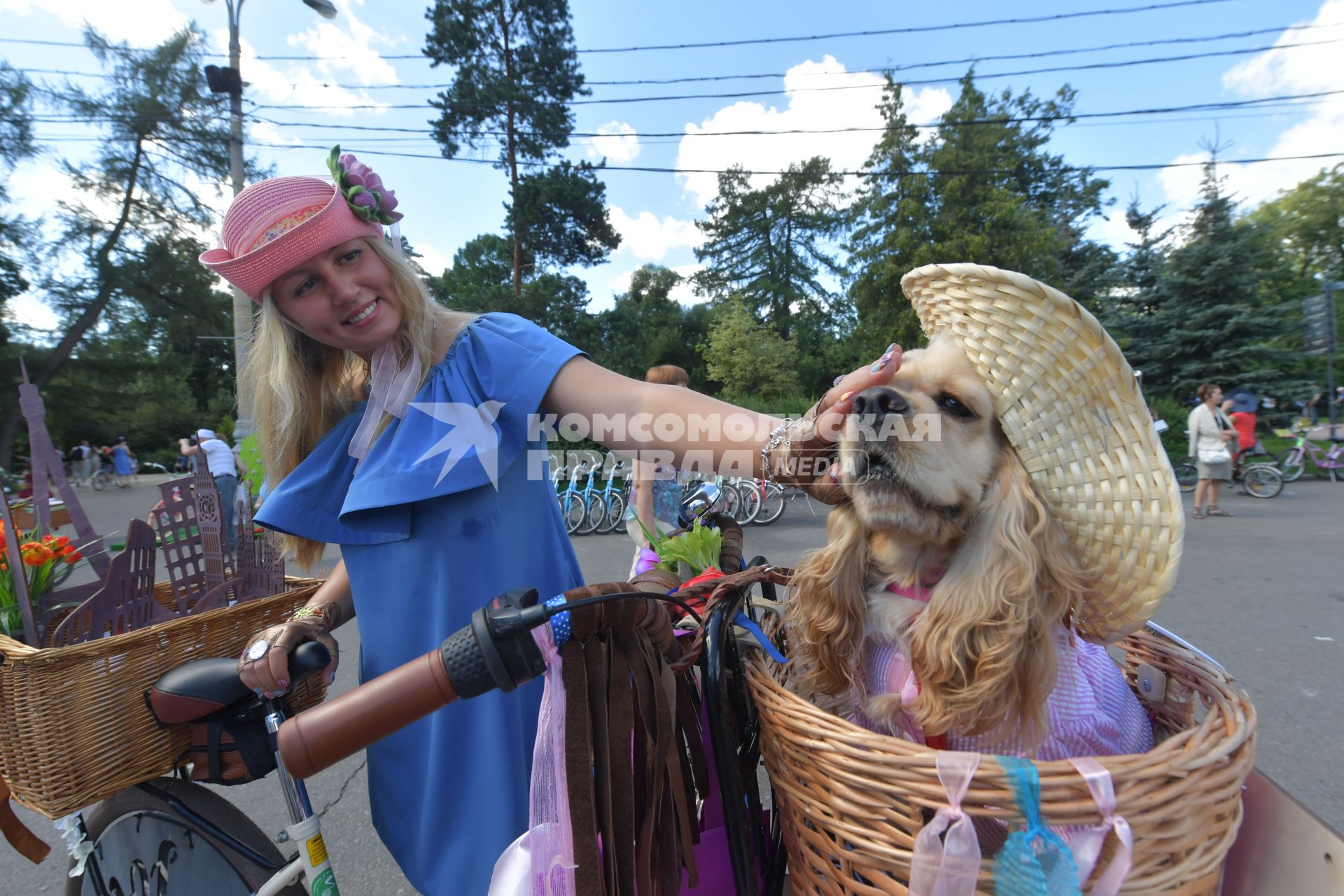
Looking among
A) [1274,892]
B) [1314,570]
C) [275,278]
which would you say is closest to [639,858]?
[1274,892]

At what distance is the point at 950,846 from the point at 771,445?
0.61m

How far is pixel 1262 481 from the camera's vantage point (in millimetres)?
10859

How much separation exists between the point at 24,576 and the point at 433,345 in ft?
3.37

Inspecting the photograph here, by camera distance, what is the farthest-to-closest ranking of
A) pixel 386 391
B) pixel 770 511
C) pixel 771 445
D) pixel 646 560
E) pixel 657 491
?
pixel 770 511, pixel 657 491, pixel 646 560, pixel 386 391, pixel 771 445

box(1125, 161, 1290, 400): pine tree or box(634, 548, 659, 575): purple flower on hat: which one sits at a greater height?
box(1125, 161, 1290, 400): pine tree

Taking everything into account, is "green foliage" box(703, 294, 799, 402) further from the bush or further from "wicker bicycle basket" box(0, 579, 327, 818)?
"wicker bicycle basket" box(0, 579, 327, 818)

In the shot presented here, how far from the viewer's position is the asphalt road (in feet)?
8.50

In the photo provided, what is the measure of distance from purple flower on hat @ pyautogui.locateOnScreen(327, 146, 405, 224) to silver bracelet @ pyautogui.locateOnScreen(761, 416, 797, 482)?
3.16 ft

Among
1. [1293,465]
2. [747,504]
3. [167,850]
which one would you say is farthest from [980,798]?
[1293,465]

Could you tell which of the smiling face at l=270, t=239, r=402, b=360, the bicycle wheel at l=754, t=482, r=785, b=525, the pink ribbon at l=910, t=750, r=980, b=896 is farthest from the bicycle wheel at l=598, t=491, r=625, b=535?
the pink ribbon at l=910, t=750, r=980, b=896

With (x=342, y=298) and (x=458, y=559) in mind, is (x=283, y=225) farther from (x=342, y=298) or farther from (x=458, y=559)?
(x=458, y=559)

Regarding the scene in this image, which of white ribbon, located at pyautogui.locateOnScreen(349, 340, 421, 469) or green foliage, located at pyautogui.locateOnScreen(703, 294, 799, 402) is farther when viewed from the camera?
green foliage, located at pyautogui.locateOnScreen(703, 294, 799, 402)

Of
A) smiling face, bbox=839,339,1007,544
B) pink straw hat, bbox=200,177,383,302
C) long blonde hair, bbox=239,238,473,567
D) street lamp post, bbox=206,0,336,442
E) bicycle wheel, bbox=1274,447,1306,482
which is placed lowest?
bicycle wheel, bbox=1274,447,1306,482

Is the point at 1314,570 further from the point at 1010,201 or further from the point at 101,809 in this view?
the point at 1010,201
